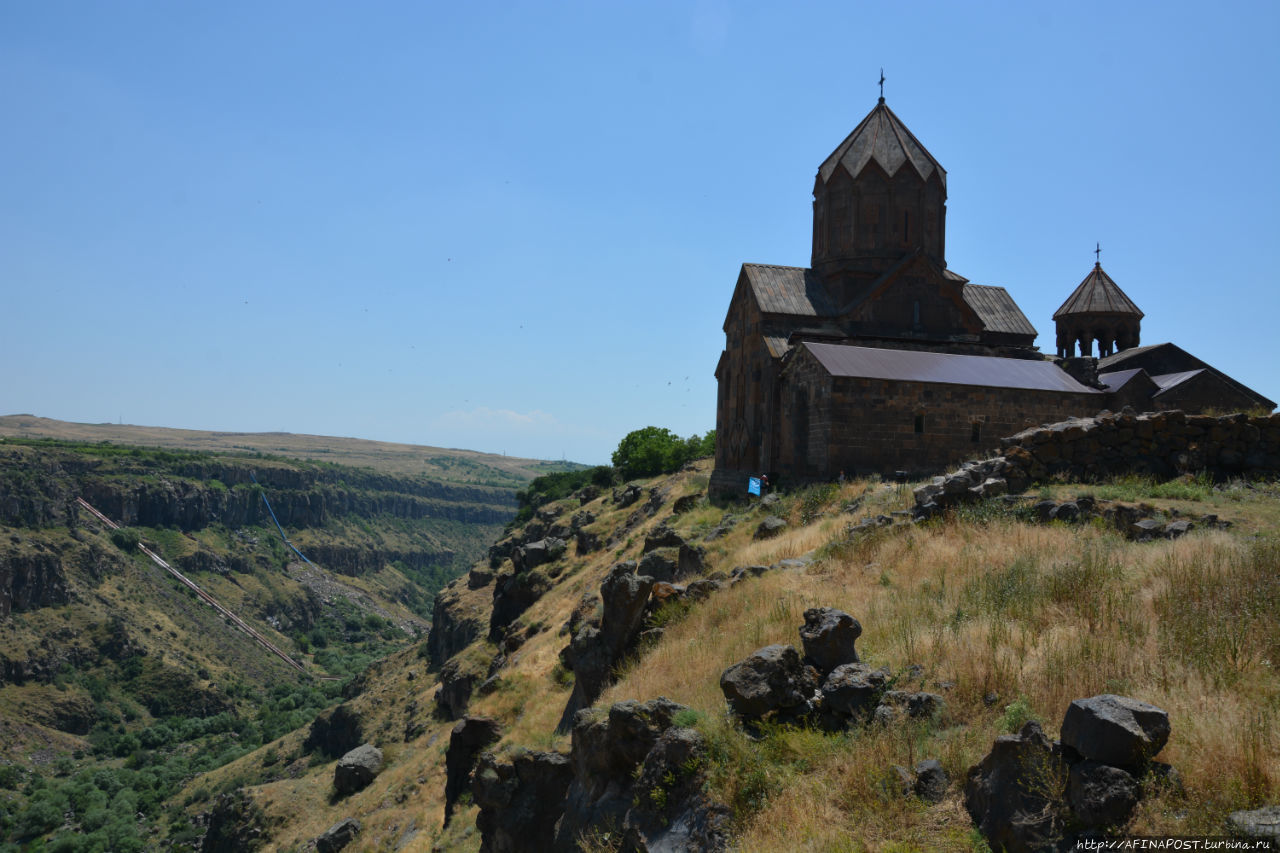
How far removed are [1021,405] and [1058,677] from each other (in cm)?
1802

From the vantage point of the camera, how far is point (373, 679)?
59188 mm

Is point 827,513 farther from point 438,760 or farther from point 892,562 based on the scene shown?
point 438,760

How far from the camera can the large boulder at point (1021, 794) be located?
18.1 feet

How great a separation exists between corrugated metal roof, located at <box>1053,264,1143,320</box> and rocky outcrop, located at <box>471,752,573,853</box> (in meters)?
33.0

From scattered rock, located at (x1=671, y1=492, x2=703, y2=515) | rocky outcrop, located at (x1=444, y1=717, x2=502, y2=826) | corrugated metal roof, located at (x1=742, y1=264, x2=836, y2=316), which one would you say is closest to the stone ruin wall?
rocky outcrop, located at (x1=444, y1=717, x2=502, y2=826)

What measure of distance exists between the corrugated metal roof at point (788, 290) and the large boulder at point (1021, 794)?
23.4m

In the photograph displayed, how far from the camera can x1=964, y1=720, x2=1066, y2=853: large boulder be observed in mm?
5508

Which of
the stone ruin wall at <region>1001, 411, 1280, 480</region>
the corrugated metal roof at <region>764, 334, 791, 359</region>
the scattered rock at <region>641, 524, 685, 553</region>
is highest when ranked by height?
the corrugated metal roof at <region>764, 334, 791, 359</region>

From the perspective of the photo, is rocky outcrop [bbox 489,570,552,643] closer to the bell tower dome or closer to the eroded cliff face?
the bell tower dome

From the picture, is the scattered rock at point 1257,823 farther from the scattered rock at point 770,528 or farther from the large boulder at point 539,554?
the large boulder at point 539,554

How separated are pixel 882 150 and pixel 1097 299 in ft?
43.3

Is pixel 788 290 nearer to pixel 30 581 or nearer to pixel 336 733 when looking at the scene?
pixel 336 733

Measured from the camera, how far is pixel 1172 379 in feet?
90.4

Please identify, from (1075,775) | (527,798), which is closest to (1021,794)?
(1075,775)
